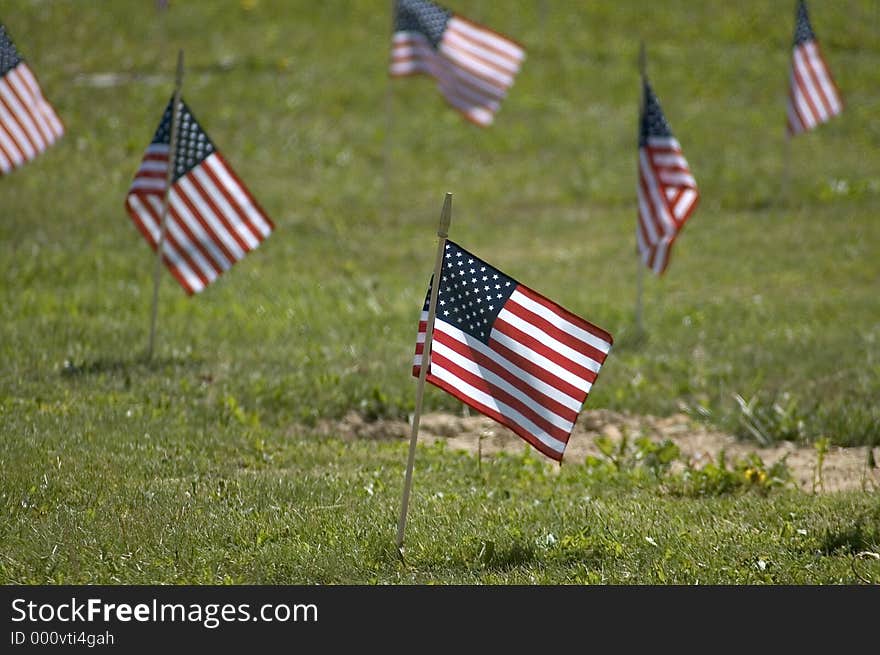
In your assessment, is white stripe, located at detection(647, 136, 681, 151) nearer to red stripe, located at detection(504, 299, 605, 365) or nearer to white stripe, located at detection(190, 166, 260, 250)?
white stripe, located at detection(190, 166, 260, 250)

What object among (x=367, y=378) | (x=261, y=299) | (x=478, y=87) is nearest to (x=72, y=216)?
(x=261, y=299)

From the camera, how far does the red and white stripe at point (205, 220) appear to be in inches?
443

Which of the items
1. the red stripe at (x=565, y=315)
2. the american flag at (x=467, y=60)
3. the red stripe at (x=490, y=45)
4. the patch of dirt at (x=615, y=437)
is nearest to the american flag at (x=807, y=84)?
the american flag at (x=467, y=60)

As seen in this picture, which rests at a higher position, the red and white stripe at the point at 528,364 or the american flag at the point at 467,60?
the red and white stripe at the point at 528,364

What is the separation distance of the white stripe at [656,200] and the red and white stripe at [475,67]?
284cm

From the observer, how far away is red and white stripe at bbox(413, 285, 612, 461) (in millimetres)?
6895

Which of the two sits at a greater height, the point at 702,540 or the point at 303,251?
the point at 702,540

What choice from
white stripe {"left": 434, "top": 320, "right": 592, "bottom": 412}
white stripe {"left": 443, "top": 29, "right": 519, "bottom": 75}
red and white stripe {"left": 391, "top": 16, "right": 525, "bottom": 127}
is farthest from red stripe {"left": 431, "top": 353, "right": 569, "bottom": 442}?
white stripe {"left": 443, "top": 29, "right": 519, "bottom": 75}

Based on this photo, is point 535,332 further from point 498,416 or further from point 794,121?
point 794,121

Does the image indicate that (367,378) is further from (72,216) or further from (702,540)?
(72,216)

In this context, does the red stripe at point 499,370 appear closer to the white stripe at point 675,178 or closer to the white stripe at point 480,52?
the white stripe at point 675,178

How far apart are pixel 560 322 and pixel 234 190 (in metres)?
5.17

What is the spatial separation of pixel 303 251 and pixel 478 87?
12.1 ft

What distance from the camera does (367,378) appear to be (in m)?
11.4
